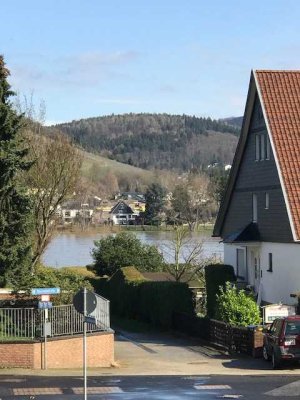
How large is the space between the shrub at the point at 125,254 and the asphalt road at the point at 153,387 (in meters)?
34.6

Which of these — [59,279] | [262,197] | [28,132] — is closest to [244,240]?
[262,197]

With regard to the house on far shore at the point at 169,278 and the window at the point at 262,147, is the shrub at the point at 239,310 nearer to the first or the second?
the window at the point at 262,147

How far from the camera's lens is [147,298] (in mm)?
45000

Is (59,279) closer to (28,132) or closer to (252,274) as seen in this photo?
(252,274)

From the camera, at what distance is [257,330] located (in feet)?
95.0

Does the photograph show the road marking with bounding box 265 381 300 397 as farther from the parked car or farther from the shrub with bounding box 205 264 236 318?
the shrub with bounding box 205 264 236 318

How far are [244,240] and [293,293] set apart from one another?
17.7 feet

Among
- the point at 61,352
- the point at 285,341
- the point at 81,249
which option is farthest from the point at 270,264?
the point at 81,249

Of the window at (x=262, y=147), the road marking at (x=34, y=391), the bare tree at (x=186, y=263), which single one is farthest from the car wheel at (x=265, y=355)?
the bare tree at (x=186, y=263)

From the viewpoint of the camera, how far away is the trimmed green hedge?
1633 inches

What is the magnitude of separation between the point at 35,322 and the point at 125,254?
32418 millimetres

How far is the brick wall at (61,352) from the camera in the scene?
25.3m

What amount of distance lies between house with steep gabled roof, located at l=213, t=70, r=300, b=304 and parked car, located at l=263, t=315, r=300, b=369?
1021 cm

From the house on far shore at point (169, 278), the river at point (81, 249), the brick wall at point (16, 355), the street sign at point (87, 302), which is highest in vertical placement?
the river at point (81, 249)
